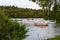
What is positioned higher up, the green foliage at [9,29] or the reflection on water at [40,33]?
the green foliage at [9,29]

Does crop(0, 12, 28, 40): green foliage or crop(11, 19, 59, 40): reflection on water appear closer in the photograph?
crop(0, 12, 28, 40): green foliage

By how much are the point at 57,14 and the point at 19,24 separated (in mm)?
4640

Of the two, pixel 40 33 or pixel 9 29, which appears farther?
pixel 40 33

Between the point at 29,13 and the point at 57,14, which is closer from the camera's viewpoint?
the point at 57,14

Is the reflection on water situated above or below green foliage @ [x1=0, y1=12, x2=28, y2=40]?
below

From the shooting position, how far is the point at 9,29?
200 inches

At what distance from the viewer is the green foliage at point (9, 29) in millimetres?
5031

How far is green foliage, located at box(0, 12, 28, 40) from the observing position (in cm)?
503

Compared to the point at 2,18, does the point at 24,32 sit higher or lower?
lower

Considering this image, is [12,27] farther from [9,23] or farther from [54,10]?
[54,10]

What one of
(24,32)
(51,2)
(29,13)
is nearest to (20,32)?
(24,32)

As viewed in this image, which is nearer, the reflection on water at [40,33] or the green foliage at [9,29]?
the green foliage at [9,29]

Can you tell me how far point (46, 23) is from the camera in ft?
55.6

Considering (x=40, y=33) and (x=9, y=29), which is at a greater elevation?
(x=9, y=29)
